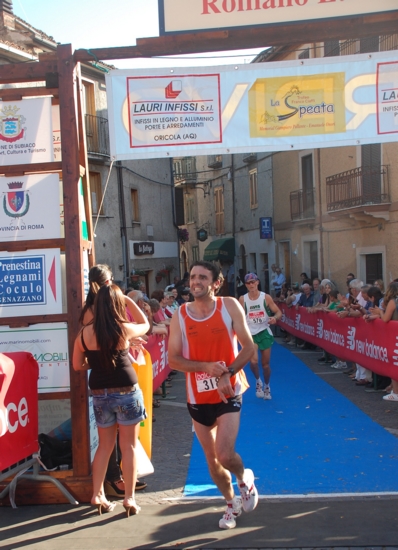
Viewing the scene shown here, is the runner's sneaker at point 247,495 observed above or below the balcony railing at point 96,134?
below

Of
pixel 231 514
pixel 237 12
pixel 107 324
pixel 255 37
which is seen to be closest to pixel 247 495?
pixel 231 514

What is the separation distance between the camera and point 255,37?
17.6ft

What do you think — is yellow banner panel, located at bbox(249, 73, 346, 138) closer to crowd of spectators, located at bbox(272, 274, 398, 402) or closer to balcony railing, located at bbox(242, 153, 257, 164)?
crowd of spectators, located at bbox(272, 274, 398, 402)

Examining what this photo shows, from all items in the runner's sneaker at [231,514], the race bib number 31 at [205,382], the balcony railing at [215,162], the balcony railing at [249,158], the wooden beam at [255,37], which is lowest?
the runner's sneaker at [231,514]

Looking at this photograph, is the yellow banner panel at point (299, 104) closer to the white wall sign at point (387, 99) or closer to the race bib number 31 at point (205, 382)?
the white wall sign at point (387, 99)

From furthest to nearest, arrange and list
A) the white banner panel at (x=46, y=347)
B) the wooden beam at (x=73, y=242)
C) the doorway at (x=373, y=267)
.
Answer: the doorway at (x=373, y=267) < the white banner panel at (x=46, y=347) < the wooden beam at (x=73, y=242)

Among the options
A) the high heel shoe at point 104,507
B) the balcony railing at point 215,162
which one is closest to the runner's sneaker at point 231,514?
the high heel shoe at point 104,507

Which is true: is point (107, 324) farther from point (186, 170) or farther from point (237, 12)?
point (186, 170)

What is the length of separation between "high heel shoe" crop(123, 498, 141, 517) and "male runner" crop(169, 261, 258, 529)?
73cm

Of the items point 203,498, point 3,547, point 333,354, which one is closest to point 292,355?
point 333,354

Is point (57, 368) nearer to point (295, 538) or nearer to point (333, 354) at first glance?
point (295, 538)

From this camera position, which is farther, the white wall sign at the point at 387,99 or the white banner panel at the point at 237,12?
the white wall sign at the point at 387,99

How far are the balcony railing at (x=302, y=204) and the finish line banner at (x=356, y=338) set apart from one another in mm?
9108

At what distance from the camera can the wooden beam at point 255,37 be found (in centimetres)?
531
